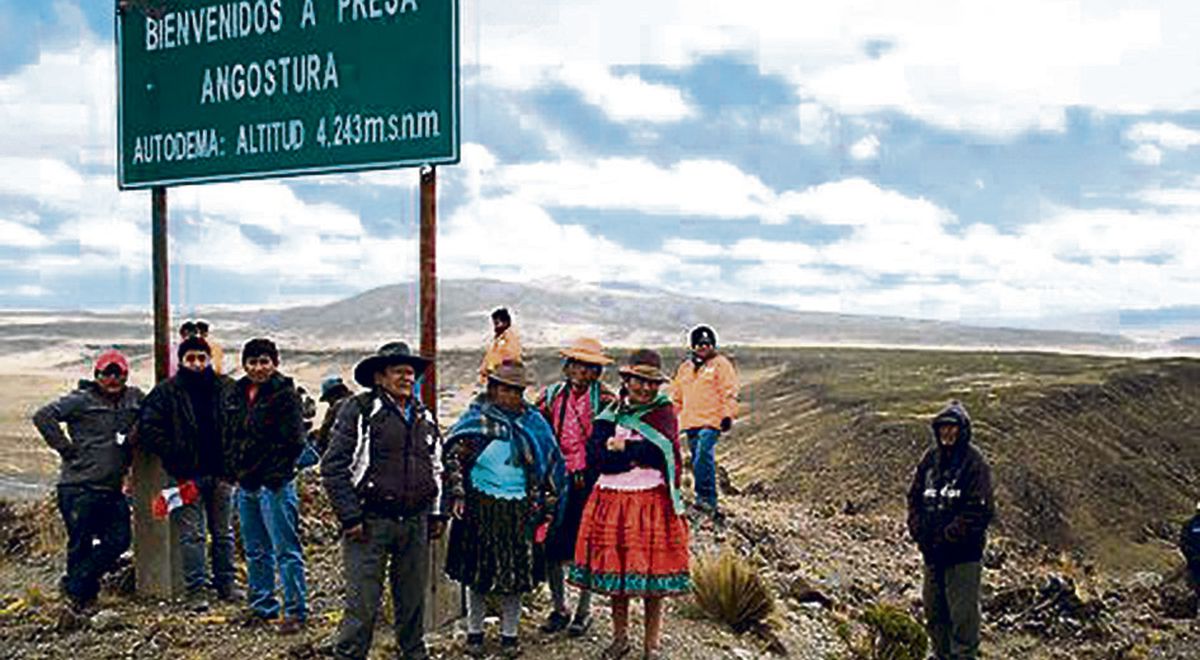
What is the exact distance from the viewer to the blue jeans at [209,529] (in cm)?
880

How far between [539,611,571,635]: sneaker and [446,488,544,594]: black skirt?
0.79m

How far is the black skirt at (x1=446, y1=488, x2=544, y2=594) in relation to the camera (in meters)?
7.12

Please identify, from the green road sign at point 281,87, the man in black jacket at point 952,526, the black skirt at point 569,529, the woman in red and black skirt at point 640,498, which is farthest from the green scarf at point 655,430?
the man in black jacket at point 952,526

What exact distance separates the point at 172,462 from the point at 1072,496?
21346mm

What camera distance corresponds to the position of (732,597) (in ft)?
29.8

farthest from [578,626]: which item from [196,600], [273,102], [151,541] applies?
[273,102]

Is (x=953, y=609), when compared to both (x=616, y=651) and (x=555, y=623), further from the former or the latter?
(x=555, y=623)

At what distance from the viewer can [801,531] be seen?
15.0m

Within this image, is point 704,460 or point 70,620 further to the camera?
point 704,460

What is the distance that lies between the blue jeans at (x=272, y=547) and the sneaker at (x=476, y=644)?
126 centimetres

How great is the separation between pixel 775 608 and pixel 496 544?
349 cm

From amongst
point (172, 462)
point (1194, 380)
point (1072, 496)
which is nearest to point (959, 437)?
point (172, 462)

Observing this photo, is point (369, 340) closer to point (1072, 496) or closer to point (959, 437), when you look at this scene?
point (1072, 496)

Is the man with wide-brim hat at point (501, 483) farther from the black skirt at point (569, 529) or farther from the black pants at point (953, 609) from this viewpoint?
the black pants at point (953, 609)
